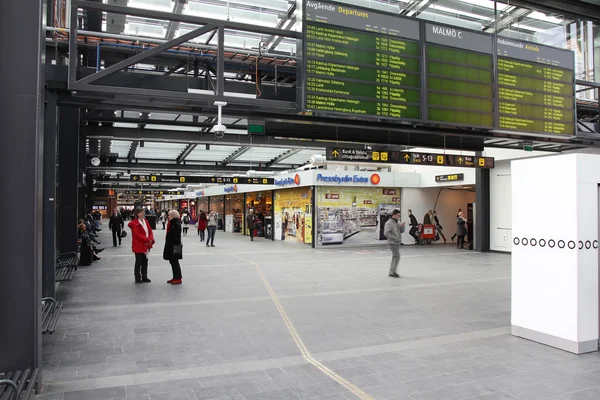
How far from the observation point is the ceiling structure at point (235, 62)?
287 inches

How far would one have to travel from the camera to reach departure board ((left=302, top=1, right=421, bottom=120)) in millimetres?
7160

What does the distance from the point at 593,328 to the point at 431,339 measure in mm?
1997

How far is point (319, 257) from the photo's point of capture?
16078 mm

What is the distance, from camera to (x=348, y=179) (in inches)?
797

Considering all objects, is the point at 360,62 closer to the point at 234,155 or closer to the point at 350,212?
the point at 350,212

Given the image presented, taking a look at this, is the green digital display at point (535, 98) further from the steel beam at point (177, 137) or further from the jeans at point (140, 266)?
the jeans at point (140, 266)

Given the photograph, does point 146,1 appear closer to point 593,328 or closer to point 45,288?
point 45,288

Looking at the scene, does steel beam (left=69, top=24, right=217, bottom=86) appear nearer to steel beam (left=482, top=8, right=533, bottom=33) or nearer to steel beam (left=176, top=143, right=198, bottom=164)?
steel beam (left=482, top=8, right=533, bottom=33)

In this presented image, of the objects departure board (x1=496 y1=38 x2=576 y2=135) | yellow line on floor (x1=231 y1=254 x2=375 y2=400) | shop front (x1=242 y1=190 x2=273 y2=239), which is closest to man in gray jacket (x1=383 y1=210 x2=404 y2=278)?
departure board (x1=496 y1=38 x2=576 y2=135)

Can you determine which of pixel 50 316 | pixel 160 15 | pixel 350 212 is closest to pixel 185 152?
pixel 350 212

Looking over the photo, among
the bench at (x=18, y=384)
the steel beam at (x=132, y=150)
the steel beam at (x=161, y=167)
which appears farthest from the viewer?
the steel beam at (x=161, y=167)

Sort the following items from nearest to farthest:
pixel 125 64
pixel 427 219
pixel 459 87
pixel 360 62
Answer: pixel 125 64 → pixel 360 62 → pixel 459 87 → pixel 427 219

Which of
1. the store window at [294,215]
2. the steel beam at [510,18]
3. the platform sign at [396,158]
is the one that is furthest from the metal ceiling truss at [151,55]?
the store window at [294,215]

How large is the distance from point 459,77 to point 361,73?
7.04ft
